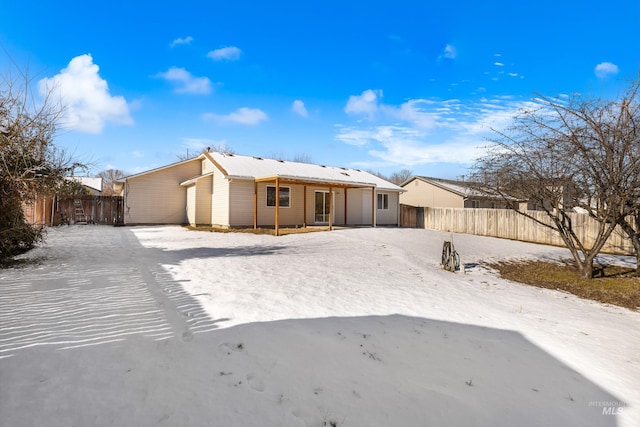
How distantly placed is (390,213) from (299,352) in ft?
63.5

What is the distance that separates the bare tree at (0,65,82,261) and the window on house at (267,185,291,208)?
414 inches

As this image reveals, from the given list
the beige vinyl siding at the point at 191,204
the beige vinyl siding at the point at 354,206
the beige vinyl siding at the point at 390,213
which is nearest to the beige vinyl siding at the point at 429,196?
the beige vinyl siding at the point at 390,213

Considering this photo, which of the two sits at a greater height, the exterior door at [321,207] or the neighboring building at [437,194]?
the neighboring building at [437,194]

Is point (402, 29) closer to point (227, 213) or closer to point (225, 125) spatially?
point (227, 213)

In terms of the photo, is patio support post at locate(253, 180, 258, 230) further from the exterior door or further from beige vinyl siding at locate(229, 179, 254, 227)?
the exterior door

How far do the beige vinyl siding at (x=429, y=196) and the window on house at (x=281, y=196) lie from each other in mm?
10604

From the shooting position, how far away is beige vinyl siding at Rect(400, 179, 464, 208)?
24188 mm

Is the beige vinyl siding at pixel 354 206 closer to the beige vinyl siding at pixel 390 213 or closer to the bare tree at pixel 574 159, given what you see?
the beige vinyl siding at pixel 390 213

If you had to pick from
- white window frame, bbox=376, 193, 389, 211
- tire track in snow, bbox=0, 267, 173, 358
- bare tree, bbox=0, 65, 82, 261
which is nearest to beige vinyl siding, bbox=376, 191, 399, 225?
white window frame, bbox=376, 193, 389, 211

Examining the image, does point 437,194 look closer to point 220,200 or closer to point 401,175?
point 220,200

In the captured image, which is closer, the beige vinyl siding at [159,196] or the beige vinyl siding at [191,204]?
the beige vinyl siding at [191,204]

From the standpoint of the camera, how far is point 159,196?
1991 centimetres

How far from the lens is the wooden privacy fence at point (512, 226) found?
13125mm

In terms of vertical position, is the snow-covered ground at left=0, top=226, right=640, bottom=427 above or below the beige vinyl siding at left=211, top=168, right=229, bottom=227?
below
